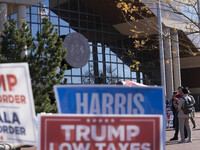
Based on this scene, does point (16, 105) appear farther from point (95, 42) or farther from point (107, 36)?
point (107, 36)

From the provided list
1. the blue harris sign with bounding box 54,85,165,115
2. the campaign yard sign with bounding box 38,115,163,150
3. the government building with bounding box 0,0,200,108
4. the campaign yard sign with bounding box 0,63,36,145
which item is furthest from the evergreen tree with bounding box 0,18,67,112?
the government building with bounding box 0,0,200,108

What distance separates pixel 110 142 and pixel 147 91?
0.60 metres

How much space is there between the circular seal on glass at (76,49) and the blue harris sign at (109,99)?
25039 millimetres

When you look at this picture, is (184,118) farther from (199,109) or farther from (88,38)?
(199,109)

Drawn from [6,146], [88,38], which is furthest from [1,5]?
[6,146]

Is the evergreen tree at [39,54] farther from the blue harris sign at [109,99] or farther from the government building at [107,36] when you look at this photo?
the government building at [107,36]

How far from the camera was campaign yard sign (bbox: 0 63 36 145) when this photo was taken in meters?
3.21

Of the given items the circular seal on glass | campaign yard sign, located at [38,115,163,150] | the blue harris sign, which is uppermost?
the circular seal on glass

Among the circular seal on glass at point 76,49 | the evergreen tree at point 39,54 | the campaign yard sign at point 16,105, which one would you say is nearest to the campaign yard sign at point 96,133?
the campaign yard sign at point 16,105

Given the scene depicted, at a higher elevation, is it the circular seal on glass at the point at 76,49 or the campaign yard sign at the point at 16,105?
the circular seal on glass at the point at 76,49

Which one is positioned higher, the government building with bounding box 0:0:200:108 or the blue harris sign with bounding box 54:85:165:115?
the government building with bounding box 0:0:200:108

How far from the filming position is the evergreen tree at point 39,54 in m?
14.6

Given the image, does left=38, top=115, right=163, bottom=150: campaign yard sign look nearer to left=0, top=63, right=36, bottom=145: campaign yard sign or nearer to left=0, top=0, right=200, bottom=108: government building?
left=0, top=63, right=36, bottom=145: campaign yard sign

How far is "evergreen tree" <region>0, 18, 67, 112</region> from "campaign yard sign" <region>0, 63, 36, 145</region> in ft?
36.9
